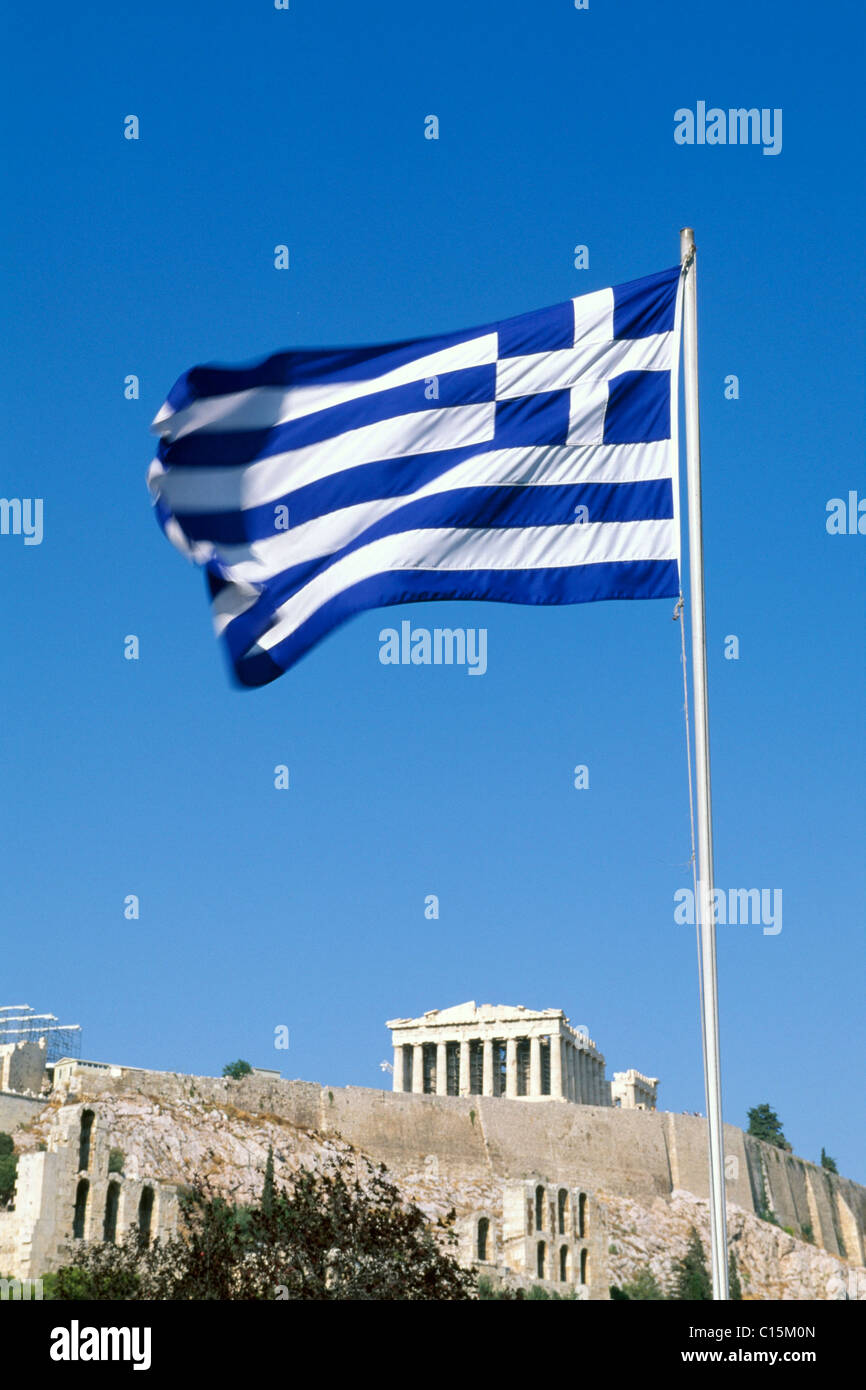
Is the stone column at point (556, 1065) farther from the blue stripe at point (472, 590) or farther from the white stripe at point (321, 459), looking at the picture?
the blue stripe at point (472, 590)

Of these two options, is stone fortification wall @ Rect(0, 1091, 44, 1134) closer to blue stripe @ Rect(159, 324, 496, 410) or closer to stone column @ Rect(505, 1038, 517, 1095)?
stone column @ Rect(505, 1038, 517, 1095)

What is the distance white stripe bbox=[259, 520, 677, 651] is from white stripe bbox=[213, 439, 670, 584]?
0.64 ft

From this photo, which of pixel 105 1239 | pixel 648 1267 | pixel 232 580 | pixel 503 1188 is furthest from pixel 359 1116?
pixel 232 580

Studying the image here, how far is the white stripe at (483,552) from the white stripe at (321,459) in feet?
2.18

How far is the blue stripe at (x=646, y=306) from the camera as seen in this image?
10.9 metres

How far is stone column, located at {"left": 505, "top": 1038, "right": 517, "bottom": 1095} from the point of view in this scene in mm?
69250

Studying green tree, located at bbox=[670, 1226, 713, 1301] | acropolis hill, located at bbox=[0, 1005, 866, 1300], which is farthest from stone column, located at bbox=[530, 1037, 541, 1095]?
green tree, located at bbox=[670, 1226, 713, 1301]

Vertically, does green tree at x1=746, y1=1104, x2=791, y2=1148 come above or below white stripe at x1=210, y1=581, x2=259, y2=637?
above

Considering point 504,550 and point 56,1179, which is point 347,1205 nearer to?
point 56,1179

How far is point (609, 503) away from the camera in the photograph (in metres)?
10.7

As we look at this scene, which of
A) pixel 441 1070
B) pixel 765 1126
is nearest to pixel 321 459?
pixel 441 1070

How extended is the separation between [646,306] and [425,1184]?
4149 cm

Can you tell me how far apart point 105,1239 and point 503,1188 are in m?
16.1

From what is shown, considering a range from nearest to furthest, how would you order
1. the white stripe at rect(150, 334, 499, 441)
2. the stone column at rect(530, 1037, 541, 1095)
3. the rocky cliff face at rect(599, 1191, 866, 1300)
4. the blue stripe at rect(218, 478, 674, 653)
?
the blue stripe at rect(218, 478, 674, 653) < the white stripe at rect(150, 334, 499, 441) < the rocky cliff face at rect(599, 1191, 866, 1300) < the stone column at rect(530, 1037, 541, 1095)
